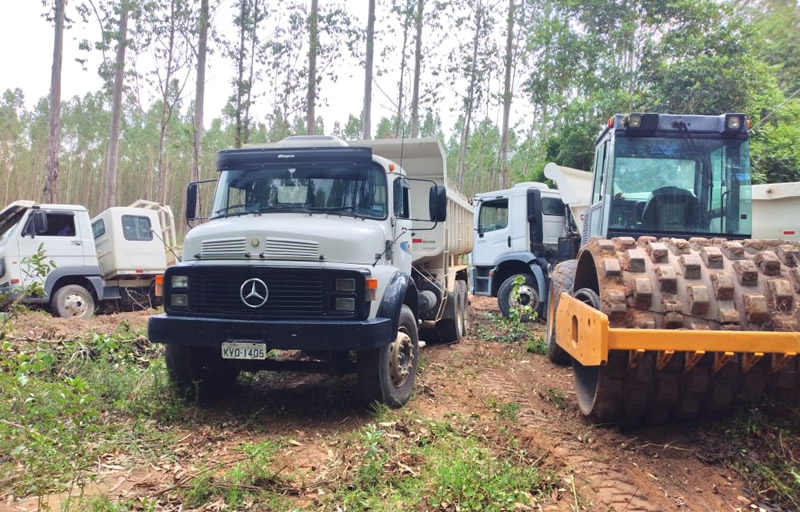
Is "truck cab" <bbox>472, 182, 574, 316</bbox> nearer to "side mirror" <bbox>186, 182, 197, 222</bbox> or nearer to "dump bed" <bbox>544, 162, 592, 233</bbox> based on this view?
"dump bed" <bbox>544, 162, 592, 233</bbox>

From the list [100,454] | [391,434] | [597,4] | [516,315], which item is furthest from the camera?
[597,4]

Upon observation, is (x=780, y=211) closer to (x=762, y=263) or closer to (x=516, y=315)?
(x=516, y=315)

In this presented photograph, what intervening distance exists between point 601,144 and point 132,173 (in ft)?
147

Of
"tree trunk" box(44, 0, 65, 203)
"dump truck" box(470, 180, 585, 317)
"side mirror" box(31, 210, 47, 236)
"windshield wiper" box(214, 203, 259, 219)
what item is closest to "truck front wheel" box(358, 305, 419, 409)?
"windshield wiper" box(214, 203, 259, 219)

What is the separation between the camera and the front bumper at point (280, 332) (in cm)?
457

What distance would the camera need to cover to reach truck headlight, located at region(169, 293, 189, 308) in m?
4.91

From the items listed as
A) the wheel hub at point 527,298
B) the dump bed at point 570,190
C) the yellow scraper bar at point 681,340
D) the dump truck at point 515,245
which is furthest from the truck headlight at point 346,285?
the wheel hub at point 527,298

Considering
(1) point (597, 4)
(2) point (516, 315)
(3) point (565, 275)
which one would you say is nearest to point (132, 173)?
(1) point (597, 4)

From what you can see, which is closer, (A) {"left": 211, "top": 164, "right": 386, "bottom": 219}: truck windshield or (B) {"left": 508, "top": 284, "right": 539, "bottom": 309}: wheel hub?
(A) {"left": 211, "top": 164, "right": 386, "bottom": 219}: truck windshield

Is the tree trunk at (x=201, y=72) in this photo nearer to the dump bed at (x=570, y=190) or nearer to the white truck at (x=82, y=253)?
the white truck at (x=82, y=253)

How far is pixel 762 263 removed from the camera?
3516 mm

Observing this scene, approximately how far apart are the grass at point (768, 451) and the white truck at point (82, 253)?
25.3 ft

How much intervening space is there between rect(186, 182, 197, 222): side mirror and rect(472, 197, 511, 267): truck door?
6493 mm

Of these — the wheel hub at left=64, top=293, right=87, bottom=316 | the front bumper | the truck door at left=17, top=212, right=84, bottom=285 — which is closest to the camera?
the front bumper
